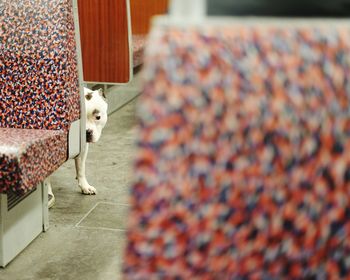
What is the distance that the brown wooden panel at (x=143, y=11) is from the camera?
4598 millimetres

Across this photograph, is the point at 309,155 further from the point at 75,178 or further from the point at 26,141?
the point at 75,178

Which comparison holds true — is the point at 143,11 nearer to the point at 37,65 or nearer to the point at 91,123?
the point at 91,123

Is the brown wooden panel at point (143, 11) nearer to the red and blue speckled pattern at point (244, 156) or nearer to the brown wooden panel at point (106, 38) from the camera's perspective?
the brown wooden panel at point (106, 38)

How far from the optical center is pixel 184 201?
86 cm

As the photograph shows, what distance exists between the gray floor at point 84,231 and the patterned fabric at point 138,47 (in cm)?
96

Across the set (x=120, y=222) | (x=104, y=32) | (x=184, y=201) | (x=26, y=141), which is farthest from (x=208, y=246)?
(x=104, y=32)

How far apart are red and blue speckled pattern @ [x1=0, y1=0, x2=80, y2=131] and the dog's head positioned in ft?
2.80

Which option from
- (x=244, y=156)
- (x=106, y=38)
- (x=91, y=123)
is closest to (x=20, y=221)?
(x=91, y=123)

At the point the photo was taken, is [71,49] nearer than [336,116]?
No

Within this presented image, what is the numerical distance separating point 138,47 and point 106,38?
1.25 metres

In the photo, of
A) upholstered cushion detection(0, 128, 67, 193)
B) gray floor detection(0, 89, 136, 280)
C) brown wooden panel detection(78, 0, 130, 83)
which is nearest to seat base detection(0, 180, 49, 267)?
gray floor detection(0, 89, 136, 280)

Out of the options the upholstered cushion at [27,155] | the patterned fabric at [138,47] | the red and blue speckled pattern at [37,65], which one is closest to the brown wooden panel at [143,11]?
the patterned fabric at [138,47]

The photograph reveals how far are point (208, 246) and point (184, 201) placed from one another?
0.08m

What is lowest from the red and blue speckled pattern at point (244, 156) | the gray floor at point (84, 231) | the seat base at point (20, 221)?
the gray floor at point (84, 231)
